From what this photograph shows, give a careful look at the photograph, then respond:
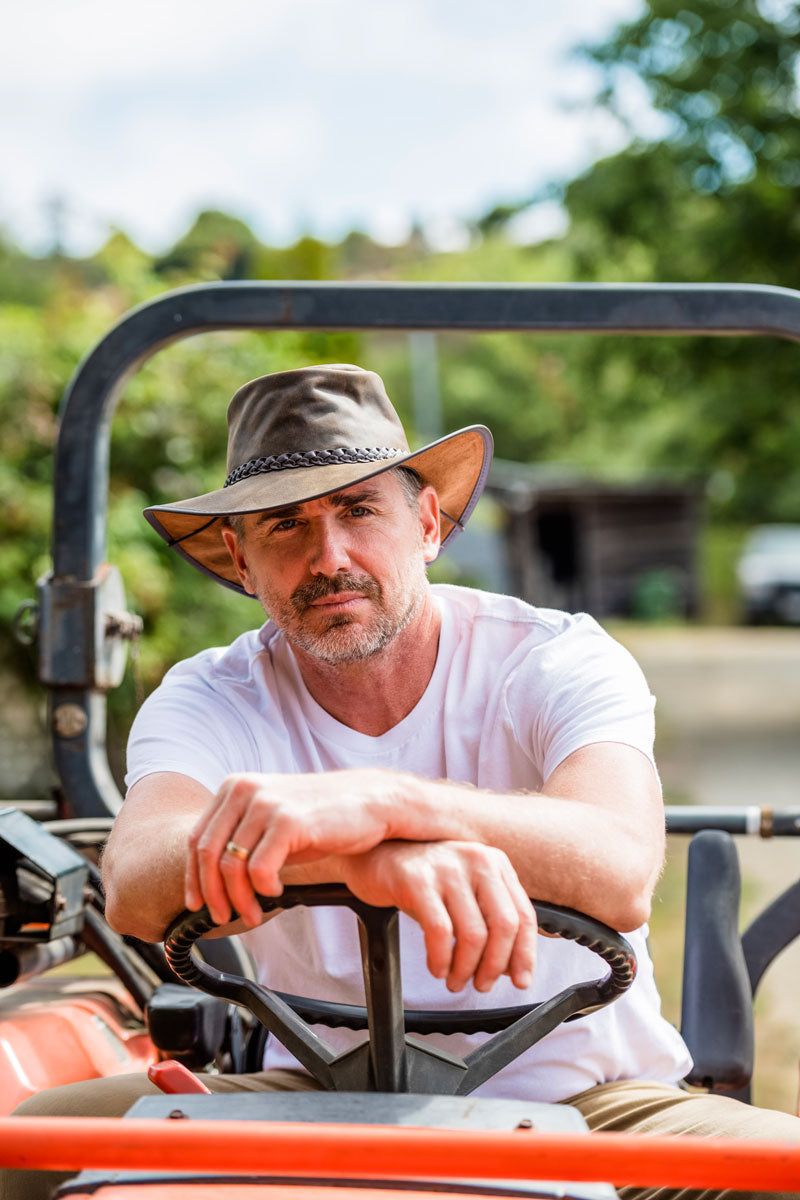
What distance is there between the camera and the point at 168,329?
2346mm

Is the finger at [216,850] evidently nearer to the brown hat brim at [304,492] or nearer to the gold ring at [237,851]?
the gold ring at [237,851]

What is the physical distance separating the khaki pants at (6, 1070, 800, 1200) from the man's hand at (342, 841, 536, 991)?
1.52 feet

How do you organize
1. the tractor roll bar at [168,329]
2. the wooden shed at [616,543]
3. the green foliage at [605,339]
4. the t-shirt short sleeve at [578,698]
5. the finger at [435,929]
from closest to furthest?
the finger at [435,929]
the t-shirt short sleeve at [578,698]
the tractor roll bar at [168,329]
the green foliage at [605,339]
the wooden shed at [616,543]

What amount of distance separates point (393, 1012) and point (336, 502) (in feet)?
2.42

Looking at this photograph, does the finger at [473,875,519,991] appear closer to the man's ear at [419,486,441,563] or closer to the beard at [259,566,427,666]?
the beard at [259,566,427,666]

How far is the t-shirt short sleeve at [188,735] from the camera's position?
1719 mm

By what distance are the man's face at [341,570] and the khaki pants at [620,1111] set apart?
0.61 meters

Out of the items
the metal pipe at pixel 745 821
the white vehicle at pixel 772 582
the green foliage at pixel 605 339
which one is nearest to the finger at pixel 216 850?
the metal pipe at pixel 745 821

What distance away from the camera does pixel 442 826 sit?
131 centimetres

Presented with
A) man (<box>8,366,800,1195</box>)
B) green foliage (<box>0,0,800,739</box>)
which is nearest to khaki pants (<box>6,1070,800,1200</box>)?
man (<box>8,366,800,1195</box>)

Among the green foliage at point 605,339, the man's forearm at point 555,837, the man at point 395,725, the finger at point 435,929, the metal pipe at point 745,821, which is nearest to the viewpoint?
the finger at point 435,929

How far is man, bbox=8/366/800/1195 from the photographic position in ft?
4.91

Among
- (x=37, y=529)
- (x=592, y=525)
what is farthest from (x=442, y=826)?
(x=592, y=525)

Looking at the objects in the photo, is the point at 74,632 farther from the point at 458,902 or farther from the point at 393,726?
the point at 458,902
